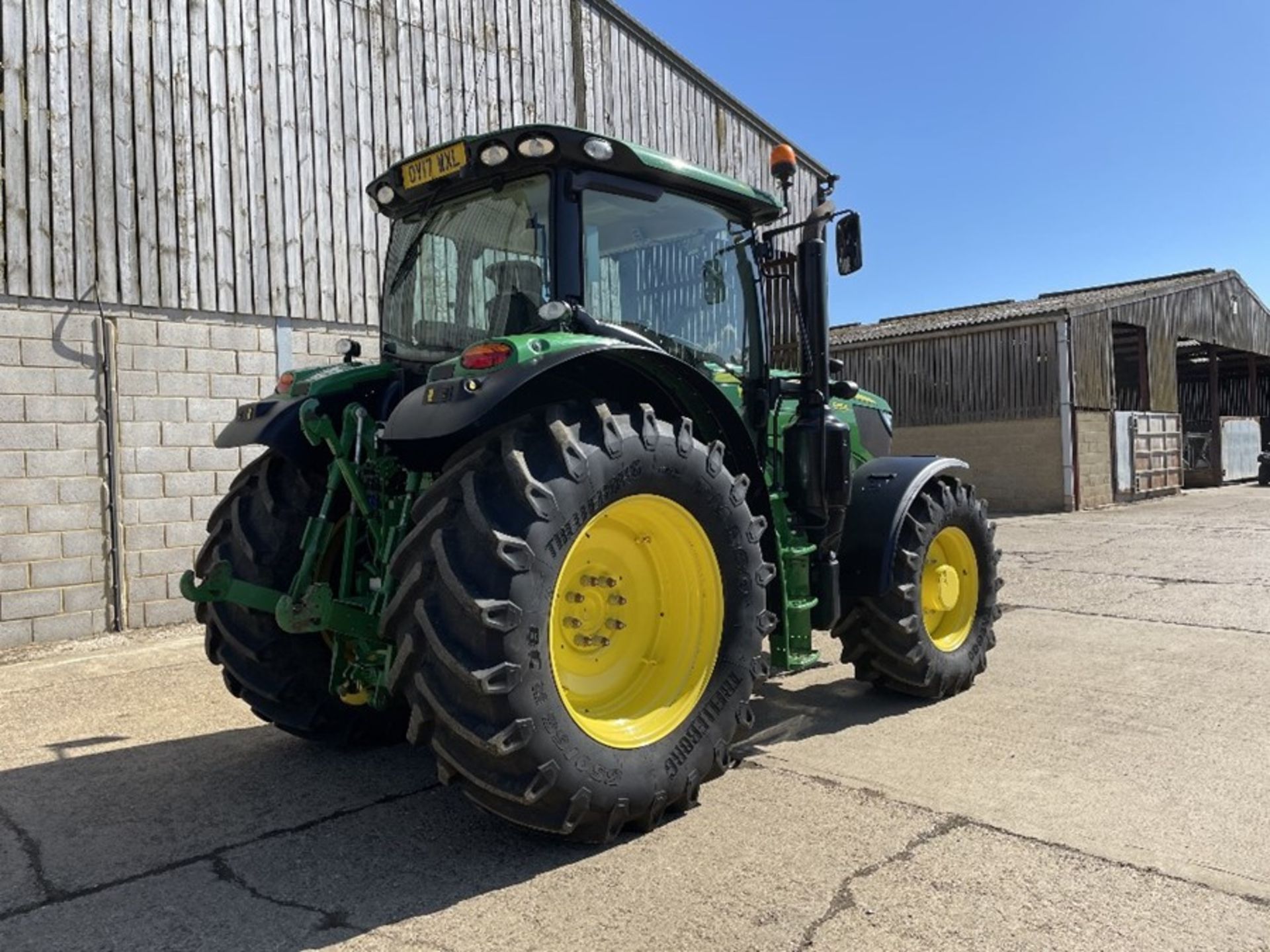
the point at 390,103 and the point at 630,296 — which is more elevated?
the point at 390,103

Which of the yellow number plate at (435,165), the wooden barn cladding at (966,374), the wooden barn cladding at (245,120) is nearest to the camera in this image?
the yellow number plate at (435,165)

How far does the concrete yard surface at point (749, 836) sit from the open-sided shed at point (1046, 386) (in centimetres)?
1241

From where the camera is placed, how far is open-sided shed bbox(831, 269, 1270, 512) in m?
17.9

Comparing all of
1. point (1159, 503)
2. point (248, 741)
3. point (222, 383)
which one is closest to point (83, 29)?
point (222, 383)

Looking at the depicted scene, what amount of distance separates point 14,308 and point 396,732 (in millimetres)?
5131

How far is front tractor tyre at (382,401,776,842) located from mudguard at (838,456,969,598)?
1.12 metres

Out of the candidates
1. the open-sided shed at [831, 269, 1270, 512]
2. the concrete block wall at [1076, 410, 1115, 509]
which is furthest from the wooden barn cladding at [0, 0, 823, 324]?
the concrete block wall at [1076, 410, 1115, 509]

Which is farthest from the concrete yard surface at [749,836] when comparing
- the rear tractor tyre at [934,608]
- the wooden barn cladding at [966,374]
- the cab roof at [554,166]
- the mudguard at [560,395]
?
the wooden barn cladding at [966,374]

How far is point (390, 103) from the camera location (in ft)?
31.5

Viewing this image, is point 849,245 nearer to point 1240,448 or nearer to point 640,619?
point 640,619

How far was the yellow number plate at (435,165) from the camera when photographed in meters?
3.88

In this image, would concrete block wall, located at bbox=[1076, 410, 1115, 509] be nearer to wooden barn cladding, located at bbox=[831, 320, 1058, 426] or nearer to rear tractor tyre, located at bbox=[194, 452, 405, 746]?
wooden barn cladding, located at bbox=[831, 320, 1058, 426]

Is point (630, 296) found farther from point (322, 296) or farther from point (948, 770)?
point (322, 296)

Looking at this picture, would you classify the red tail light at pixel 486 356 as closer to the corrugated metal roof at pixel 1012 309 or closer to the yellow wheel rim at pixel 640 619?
the yellow wheel rim at pixel 640 619
